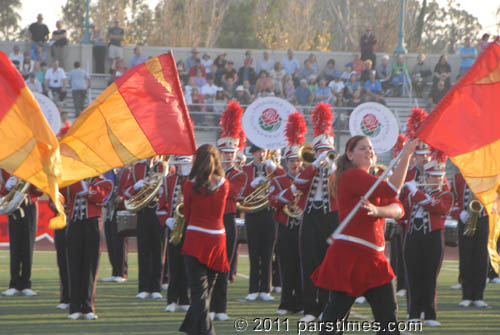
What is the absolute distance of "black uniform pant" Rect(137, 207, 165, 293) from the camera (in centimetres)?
1059

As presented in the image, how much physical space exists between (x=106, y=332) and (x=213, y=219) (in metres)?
→ 1.70

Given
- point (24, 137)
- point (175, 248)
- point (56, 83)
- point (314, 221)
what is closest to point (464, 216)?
point (314, 221)

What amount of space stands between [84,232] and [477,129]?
374 centimetres

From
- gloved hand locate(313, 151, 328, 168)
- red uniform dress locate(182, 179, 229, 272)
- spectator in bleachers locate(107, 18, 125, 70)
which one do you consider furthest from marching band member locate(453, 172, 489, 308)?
spectator in bleachers locate(107, 18, 125, 70)

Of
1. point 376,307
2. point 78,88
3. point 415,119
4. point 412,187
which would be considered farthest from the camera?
point 78,88

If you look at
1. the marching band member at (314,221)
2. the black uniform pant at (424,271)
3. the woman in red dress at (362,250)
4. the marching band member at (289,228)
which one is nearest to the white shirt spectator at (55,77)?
the marching band member at (289,228)

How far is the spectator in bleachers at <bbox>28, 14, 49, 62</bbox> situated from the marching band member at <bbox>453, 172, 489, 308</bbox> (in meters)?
13.8

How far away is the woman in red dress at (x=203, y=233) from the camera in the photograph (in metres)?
7.11

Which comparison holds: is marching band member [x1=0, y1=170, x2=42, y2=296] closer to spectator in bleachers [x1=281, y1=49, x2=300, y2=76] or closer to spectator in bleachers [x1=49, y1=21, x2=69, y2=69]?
spectator in bleachers [x1=281, y1=49, x2=300, y2=76]

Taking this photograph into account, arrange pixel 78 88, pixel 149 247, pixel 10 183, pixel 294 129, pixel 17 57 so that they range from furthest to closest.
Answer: pixel 17 57, pixel 78 88, pixel 149 247, pixel 10 183, pixel 294 129

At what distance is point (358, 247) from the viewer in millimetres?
6109

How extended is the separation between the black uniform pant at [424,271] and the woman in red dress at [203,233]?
2.31 metres

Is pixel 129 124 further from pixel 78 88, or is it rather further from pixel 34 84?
pixel 34 84

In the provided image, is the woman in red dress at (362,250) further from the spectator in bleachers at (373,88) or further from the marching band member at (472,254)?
the spectator in bleachers at (373,88)
